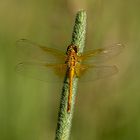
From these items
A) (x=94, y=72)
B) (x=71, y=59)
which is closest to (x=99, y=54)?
(x=94, y=72)

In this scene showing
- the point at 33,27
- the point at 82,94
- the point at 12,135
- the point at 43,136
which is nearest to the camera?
the point at 12,135

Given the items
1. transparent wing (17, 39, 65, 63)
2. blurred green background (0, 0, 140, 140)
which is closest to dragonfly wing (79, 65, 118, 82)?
transparent wing (17, 39, 65, 63)

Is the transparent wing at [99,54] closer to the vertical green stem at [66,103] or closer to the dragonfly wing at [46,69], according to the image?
the dragonfly wing at [46,69]

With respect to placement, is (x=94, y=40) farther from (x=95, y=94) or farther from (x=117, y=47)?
(x=117, y=47)

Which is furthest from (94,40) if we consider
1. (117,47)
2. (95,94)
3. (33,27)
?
(33,27)

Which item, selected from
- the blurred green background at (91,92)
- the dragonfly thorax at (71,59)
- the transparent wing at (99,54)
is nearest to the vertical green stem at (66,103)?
the dragonfly thorax at (71,59)
